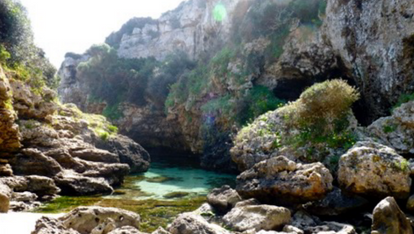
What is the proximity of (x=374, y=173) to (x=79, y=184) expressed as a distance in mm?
11932

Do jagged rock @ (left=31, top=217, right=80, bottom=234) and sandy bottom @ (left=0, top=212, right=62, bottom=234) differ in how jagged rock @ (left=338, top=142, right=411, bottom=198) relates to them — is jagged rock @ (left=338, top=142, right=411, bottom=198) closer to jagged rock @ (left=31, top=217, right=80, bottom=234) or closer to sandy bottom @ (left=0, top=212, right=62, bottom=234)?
jagged rock @ (left=31, top=217, right=80, bottom=234)

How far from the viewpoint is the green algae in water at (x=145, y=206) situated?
10375 millimetres

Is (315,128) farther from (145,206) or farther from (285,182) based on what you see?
(145,206)

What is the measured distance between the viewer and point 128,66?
4384 centimetres

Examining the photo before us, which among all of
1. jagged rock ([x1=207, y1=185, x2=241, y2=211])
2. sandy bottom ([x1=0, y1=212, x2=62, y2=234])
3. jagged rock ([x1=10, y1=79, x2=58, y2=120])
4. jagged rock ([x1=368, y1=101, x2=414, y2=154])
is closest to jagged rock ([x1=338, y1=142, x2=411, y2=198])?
jagged rock ([x1=368, y1=101, x2=414, y2=154])

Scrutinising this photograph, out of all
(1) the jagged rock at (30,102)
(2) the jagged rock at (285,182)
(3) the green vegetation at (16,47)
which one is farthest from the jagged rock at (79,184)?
(2) the jagged rock at (285,182)

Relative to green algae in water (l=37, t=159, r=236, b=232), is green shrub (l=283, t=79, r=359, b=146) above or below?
above

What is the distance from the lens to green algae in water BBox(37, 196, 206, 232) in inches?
408

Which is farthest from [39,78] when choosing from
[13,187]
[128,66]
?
[128,66]

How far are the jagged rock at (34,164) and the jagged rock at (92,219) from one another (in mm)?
7441

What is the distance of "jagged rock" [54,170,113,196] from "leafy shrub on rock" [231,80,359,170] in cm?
682

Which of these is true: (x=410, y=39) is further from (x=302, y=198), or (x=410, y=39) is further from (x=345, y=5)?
(x=302, y=198)

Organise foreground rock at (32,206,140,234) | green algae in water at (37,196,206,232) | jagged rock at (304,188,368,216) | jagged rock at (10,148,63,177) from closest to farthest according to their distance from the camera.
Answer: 1. foreground rock at (32,206,140,234)
2. jagged rock at (304,188,368,216)
3. green algae in water at (37,196,206,232)
4. jagged rock at (10,148,63,177)

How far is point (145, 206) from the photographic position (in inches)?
480
